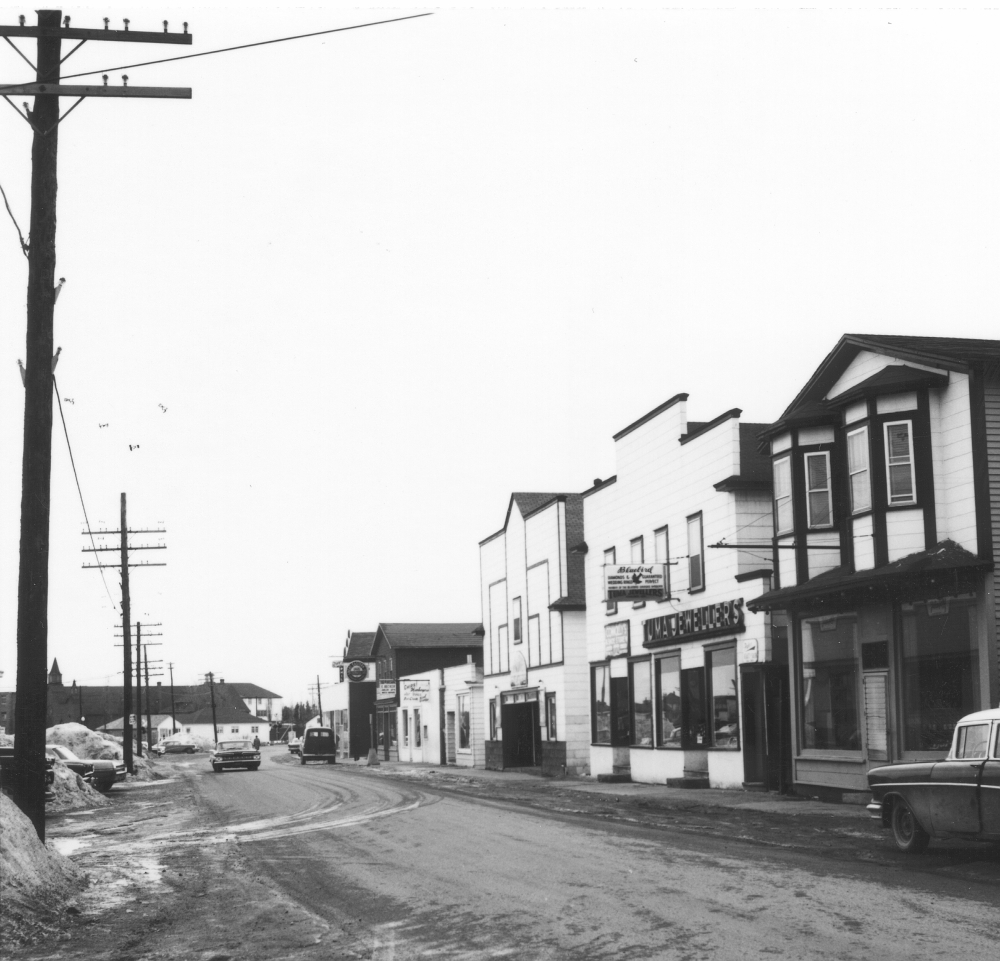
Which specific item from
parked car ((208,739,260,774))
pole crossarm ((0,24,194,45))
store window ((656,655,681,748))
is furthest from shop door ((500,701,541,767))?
pole crossarm ((0,24,194,45))

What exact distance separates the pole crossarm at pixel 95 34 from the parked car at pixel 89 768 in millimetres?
23198

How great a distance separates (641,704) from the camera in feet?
108

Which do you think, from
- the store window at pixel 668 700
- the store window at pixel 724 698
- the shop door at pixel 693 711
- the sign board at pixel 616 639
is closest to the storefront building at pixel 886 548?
the store window at pixel 724 698

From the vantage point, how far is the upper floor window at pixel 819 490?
76.9 ft

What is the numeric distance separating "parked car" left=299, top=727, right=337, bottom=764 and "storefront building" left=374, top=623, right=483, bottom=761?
326 centimetres

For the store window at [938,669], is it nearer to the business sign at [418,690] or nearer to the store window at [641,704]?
the store window at [641,704]

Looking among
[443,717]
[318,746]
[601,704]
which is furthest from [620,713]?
[318,746]

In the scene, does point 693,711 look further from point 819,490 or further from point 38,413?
point 38,413

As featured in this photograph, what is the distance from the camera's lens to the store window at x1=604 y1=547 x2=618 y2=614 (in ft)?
114

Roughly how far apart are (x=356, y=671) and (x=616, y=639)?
44122mm

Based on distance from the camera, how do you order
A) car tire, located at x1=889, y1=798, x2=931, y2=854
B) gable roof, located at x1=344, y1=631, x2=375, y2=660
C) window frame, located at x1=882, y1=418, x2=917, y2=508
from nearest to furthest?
car tire, located at x1=889, y1=798, x2=931, y2=854
window frame, located at x1=882, y1=418, x2=917, y2=508
gable roof, located at x1=344, y1=631, x2=375, y2=660

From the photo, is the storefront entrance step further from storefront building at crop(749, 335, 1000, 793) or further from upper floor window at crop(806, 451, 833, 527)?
upper floor window at crop(806, 451, 833, 527)

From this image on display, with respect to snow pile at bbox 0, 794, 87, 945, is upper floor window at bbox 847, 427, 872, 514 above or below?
above

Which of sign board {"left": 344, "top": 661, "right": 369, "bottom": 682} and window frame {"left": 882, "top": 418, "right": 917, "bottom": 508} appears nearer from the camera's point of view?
window frame {"left": 882, "top": 418, "right": 917, "bottom": 508}
